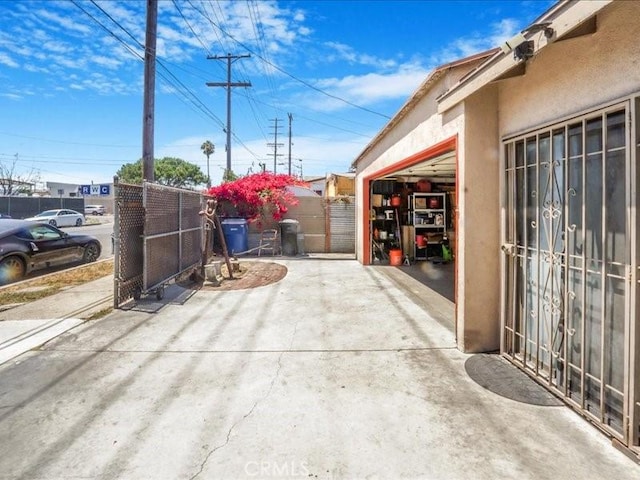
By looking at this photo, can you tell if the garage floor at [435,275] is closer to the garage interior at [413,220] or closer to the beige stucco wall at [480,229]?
the garage interior at [413,220]

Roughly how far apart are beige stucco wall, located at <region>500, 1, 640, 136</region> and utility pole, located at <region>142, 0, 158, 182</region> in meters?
7.29

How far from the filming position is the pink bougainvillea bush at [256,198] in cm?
1261

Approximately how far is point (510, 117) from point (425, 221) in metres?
7.35

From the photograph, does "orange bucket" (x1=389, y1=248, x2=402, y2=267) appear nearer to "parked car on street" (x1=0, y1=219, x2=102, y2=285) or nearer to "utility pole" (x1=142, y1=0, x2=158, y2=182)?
"utility pole" (x1=142, y1=0, x2=158, y2=182)

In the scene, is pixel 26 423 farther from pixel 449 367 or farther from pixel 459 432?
pixel 449 367

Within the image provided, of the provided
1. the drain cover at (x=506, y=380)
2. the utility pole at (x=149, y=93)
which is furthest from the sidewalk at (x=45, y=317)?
the drain cover at (x=506, y=380)

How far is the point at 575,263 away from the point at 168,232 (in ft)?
22.2

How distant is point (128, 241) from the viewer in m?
6.05

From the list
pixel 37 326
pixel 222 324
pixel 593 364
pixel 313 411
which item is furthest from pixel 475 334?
pixel 37 326

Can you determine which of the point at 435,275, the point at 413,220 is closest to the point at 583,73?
the point at 435,275

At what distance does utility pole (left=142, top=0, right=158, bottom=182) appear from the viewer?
316 inches

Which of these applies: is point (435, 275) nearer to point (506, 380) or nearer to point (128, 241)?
point (506, 380)

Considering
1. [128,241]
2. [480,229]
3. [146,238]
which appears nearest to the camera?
[480,229]

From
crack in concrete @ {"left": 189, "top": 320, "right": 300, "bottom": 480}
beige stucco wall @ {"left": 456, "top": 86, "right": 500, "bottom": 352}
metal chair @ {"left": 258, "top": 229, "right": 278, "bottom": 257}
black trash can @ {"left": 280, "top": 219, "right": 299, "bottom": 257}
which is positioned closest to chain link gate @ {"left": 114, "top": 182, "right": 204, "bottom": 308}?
crack in concrete @ {"left": 189, "top": 320, "right": 300, "bottom": 480}
